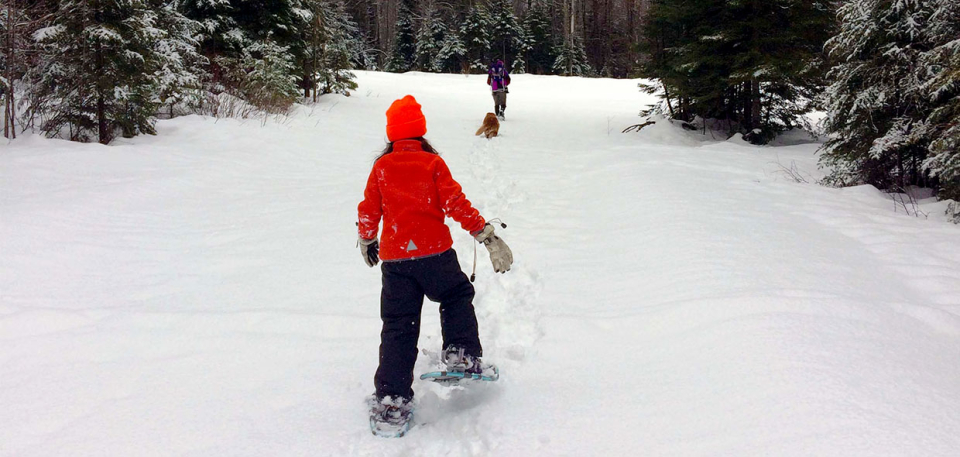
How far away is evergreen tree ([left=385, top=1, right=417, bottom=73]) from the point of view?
45125mm

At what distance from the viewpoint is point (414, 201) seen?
2.84 m

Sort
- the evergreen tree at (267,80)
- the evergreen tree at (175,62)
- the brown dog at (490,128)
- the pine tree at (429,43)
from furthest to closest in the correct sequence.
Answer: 1. the pine tree at (429,43)
2. the evergreen tree at (267,80)
3. the brown dog at (490,128)
4. the evergreen tree at (175,62)

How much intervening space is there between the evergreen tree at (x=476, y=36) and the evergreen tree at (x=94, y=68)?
106 ft

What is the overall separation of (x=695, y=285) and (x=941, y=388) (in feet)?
5.28

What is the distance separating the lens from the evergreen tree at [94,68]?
8391 mm

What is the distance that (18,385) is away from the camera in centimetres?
299

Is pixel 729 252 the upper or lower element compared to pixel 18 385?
upper

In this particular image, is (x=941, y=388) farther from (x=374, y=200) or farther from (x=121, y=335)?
(x=121, y=335)

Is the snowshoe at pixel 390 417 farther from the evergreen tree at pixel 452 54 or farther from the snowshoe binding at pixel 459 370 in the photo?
the evergreen tree at pixel 452 54

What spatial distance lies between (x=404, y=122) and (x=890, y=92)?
7407 millimetres

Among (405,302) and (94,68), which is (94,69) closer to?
(94,68)

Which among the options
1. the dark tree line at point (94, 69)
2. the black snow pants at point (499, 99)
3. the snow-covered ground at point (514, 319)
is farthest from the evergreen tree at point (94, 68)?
the black snow pants at point (499, 99)

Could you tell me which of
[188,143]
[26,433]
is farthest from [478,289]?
[188,143]

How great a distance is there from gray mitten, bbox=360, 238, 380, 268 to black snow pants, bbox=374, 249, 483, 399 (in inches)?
5.1
